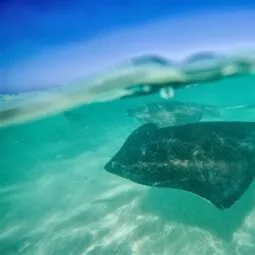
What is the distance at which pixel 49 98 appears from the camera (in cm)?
1623

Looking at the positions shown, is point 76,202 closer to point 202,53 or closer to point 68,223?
point 68,223

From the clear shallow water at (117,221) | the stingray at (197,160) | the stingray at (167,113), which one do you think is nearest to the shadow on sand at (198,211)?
the clear shallow water at (117,221)

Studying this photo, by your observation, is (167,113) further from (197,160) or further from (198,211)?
(197,160)

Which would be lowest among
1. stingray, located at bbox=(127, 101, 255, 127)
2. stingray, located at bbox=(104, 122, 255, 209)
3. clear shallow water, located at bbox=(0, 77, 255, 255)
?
clear shallow water, located at bbox=(0, 77, 255, 255)

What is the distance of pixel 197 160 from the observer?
773 cm

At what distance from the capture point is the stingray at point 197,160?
6.89m

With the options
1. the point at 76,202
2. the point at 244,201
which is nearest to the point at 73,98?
the point at 76,202

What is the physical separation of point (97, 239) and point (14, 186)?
32.6 ft

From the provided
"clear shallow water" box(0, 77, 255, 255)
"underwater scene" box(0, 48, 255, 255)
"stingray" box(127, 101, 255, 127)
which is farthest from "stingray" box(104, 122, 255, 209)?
"stingray" box(127, 101, 255, 127)

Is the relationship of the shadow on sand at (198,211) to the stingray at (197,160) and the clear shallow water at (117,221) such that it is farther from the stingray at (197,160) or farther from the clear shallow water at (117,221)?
the stingray at (197,160)


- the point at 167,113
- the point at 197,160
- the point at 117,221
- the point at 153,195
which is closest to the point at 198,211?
the point at 153,195

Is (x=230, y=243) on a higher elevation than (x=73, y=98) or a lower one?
lower

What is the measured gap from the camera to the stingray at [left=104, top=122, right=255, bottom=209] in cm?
689

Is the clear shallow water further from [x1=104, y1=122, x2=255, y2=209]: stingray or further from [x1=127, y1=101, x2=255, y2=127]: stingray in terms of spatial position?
[x1=127, y1=101, x2=255, y2=127]: stingray
